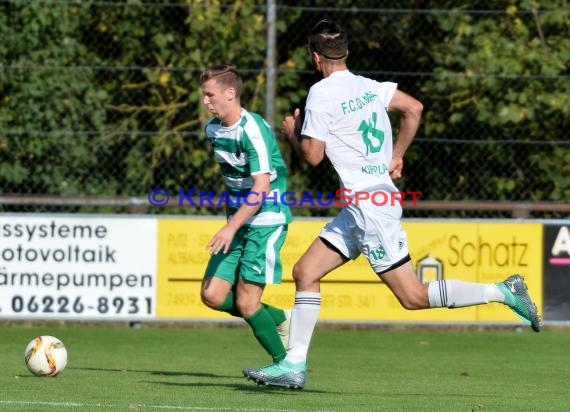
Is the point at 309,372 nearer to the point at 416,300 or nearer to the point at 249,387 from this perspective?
the point at 249,387

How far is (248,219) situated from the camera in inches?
304

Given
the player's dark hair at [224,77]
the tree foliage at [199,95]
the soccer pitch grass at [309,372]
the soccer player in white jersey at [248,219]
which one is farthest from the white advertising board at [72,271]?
the player's dark hair at [224,77]

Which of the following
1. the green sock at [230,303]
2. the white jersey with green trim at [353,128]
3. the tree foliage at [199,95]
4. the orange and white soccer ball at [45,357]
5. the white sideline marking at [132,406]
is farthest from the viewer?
the tree foliage at [199,95]

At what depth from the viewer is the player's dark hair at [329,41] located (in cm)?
704

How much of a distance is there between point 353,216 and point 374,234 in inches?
6.1

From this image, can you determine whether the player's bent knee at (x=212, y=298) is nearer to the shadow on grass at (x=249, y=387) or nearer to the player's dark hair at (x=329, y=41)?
the shadow on grass at (x=249, y=387)

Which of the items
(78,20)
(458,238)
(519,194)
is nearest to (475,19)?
(519,194)

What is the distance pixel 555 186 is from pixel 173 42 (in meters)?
4.35

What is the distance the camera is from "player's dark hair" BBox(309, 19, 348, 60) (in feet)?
23.1

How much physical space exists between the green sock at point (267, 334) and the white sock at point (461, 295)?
1.25 meters

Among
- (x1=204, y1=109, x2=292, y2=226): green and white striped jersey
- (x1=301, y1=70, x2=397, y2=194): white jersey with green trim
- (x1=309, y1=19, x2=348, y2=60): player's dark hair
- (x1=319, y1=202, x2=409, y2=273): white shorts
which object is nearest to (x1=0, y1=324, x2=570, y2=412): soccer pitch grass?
(x1=319, y1=202, x2=409, y2=273): white shorts

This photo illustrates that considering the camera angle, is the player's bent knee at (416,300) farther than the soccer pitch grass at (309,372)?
Yes

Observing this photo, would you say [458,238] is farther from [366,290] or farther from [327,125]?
[327,125]

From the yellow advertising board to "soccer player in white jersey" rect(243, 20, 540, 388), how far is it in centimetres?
508
